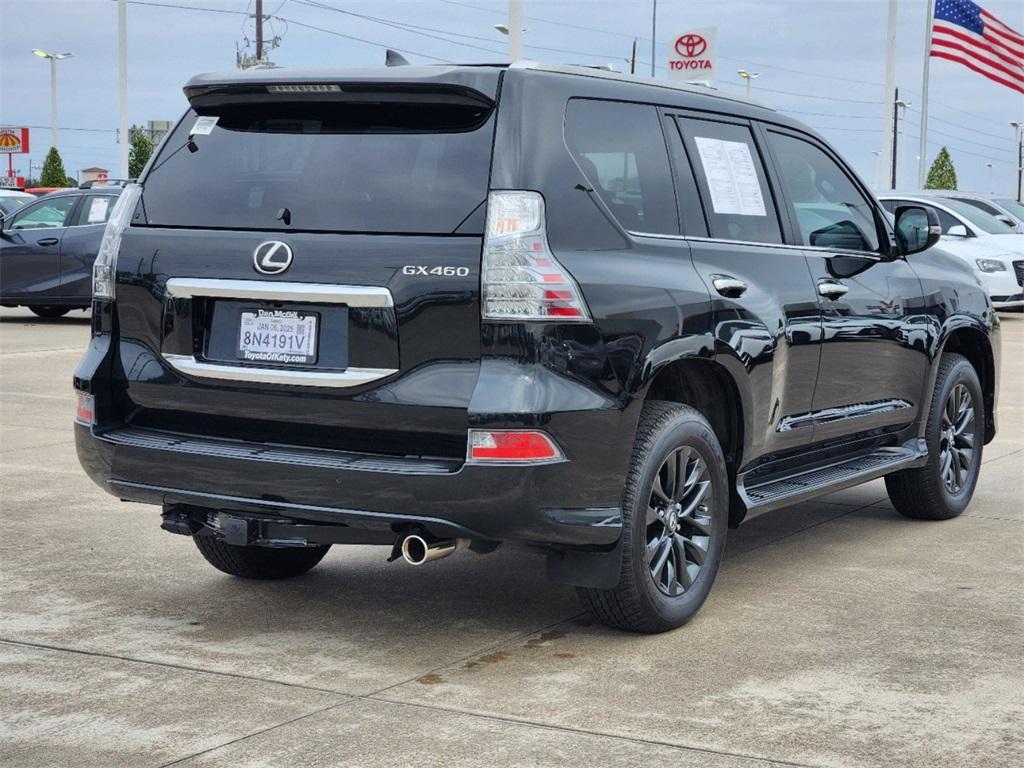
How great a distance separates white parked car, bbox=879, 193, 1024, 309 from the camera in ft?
68.7

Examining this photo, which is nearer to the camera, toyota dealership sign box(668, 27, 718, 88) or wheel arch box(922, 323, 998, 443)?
wheel arch box(922, 323, 998, 443)

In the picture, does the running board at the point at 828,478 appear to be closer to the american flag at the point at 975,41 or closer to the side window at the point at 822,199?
the side window at the point at 822,199

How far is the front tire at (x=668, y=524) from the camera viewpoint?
5.07 meters

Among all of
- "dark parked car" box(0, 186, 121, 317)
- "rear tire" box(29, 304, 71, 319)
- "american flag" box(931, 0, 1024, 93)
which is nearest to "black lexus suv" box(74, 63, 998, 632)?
"dark parked car" box(0, 186, 121, 317)

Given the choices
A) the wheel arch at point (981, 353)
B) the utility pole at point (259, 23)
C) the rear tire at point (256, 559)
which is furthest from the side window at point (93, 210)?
the utility pole at point (259, 23)

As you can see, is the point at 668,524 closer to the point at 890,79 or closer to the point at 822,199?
the point at 822,199

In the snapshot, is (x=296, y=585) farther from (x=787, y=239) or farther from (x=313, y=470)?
(x=787, y=239)

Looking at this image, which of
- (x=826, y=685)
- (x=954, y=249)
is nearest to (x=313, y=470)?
(x=826, y=685)

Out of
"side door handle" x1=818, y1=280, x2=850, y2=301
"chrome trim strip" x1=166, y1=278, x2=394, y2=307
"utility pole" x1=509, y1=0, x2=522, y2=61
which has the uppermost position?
"utility pole" x1=509, y1=0, x2=522, y2=61

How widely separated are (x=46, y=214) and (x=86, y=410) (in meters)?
15.0

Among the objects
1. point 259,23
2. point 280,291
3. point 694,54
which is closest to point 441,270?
point 280,291

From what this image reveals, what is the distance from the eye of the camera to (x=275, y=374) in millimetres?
4906

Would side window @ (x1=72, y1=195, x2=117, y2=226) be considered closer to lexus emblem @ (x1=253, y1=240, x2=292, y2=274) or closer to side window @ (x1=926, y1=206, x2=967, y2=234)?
side window @ (x1=926, y1=206, x2=967, y2=234)

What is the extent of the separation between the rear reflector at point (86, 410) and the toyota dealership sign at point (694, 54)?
106 ft
